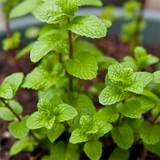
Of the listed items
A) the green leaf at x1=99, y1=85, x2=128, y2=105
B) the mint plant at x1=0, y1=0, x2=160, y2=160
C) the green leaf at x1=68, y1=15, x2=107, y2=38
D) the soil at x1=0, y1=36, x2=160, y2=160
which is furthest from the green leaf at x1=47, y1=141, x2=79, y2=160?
the green leaf at x1=68, y1=15, x2=107, y2=38

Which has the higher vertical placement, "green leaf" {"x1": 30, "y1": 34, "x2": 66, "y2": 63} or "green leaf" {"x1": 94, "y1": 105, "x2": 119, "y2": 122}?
"green leaf" {"x1": 30, "y1": 34, "x2": 66, "y2": 63}

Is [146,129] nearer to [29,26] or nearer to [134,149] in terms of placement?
[134,149]

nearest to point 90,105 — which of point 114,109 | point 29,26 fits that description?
point 114,109

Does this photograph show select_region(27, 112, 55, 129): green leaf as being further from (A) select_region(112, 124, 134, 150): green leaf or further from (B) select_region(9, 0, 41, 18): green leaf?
(B) select_region(9, 0, 41, 18): green leaf

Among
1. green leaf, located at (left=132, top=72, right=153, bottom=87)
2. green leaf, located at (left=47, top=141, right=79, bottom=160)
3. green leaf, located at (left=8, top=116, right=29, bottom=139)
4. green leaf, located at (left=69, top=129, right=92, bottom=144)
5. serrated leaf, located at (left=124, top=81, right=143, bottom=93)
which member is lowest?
green leaf, located at (left=47, top=141, right=79, bottom=160)

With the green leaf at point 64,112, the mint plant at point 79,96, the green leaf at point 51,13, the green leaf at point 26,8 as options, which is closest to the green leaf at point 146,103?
Answer: the mint plant at point 79,96

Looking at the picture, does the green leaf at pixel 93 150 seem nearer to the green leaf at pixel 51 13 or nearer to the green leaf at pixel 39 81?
the green leaf at pixel 39 81
